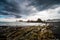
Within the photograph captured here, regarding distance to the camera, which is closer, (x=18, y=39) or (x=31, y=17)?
(x=18, y=39)

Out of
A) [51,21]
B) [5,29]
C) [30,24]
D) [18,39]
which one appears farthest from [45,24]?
[5,29]

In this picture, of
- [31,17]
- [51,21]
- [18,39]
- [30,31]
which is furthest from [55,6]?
[18,39]

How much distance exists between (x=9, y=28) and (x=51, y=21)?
0.95 meters

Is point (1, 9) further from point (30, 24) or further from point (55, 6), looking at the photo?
point (55, 6)

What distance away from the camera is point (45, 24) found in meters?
2.10

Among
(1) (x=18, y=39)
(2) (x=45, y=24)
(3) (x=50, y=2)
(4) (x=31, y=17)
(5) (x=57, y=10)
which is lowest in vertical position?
(1) (x=18, y=39)

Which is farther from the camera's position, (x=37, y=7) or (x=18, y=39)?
(x=37, y=7)

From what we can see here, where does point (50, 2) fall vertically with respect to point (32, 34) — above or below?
above

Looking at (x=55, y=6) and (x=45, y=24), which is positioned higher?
(x=55, y=6)

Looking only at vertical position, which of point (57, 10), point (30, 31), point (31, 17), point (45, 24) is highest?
point (57, 10)

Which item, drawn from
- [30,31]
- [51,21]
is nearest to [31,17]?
[30,31]

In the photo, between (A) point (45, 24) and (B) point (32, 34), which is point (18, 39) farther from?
(A) point (45, 24)

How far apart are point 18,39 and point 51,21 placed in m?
0.84

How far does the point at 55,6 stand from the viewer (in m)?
2.14
